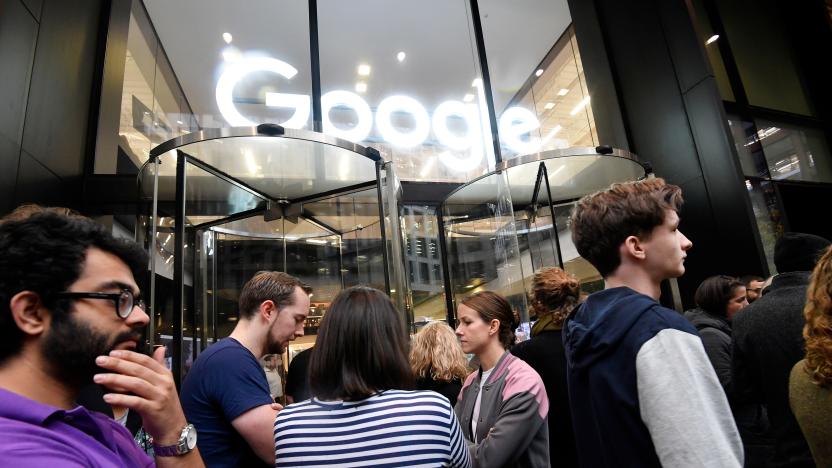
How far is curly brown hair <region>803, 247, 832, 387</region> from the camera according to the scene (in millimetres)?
1319

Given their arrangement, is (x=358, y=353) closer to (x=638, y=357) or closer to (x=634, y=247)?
(x=638, y=357)

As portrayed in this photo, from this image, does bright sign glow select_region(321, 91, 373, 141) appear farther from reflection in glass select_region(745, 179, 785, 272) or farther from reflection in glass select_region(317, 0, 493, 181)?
reflection in glass select_region(745, 179, 785, 272)

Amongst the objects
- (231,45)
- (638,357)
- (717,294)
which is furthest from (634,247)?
(231,45)

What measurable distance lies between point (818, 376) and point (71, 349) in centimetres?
190

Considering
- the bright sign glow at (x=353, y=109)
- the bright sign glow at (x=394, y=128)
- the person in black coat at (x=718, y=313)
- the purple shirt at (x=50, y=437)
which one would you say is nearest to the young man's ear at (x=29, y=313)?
the purple shirt at (x=50, y=437)

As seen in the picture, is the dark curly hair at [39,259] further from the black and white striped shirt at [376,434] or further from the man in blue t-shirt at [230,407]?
the man in blue t-shirt at [230,407]

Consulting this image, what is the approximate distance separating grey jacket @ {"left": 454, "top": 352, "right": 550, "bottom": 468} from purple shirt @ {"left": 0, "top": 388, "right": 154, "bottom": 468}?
1.31 metres

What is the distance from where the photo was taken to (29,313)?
Result: 96 centimetres

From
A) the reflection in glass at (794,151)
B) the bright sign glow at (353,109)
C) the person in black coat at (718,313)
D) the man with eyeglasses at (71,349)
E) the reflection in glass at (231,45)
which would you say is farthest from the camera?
the reflection in glass at (231,45)

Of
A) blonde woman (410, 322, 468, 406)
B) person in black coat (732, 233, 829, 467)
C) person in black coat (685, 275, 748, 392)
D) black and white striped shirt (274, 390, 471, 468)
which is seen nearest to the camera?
black and white striped shirt (274, 390, 471, 468)

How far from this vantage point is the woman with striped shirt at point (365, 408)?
132 cm

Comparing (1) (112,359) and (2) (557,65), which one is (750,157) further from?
(1) (112,359)

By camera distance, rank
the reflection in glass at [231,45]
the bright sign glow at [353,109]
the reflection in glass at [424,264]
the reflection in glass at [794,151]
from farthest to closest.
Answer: the reflection in glass at [231,45]
the reflection in glass at [794,151]
the bright sign glow at [353,109]
the reflection in glass at [424,264]

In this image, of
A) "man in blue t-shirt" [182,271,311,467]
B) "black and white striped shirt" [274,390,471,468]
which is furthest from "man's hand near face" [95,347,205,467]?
"man in blue t-shirt" [182,271,311,467]
